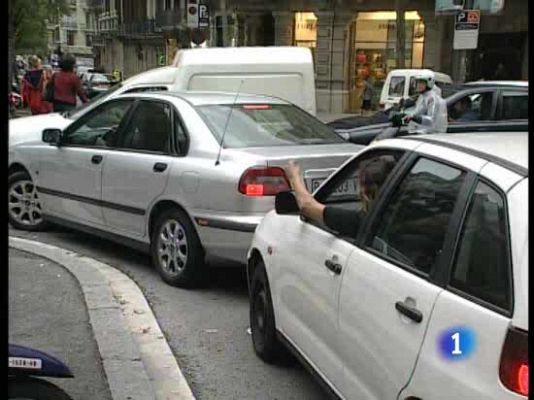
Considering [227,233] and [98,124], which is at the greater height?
[98,124]

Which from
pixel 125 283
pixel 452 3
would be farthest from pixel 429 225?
pixel 452 3

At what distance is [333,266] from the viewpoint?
3.45m

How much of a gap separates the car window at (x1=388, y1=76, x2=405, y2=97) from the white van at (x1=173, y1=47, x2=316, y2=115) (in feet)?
24.2

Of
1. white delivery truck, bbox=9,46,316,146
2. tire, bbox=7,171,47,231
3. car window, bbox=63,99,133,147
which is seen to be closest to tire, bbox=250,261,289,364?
car window, bbox=63,99,133,147

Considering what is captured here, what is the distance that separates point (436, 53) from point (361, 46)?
345 cm

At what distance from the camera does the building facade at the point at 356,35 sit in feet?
85.7

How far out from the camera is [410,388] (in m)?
2.64

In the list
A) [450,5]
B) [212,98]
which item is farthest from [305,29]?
[212,98]

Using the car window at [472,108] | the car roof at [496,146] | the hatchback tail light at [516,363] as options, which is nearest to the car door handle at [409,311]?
the hatchback tail light at [516,363]

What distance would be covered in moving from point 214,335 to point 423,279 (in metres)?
2.54

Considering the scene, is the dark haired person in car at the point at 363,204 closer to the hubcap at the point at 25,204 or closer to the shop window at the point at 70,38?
the shop window at the point at 70,38

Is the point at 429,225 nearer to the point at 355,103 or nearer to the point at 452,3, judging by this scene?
the point at 452,3

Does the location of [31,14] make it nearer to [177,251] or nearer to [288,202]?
[288,202]

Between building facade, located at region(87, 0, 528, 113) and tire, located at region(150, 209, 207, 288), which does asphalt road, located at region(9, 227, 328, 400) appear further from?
building facade, located at region(87, 0, 528, 113)
